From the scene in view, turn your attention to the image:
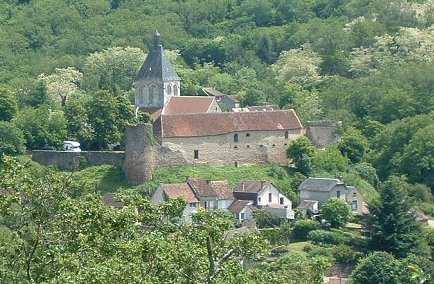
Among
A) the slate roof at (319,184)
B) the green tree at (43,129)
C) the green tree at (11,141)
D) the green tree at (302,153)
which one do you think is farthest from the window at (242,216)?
the green tree at (11,141)

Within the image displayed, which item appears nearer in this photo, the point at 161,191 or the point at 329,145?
the point at 161,191

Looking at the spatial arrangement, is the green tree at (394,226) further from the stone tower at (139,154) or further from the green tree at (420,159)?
the stone tower at (139,154)

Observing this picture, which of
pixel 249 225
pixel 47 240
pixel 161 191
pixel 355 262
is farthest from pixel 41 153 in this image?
pixel 47 240

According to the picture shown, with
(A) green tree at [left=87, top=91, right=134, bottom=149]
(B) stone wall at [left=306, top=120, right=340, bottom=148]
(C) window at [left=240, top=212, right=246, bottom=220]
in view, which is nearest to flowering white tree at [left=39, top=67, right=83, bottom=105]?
(A) green tree at [left=87, top=91, right=134, bottom=149]

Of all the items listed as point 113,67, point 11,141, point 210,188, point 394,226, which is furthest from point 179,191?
point 113,67

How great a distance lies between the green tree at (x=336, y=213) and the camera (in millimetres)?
42656

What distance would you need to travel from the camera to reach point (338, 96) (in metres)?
56.1

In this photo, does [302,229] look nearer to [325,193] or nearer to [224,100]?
[325,193]

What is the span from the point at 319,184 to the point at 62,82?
22993 millimetres

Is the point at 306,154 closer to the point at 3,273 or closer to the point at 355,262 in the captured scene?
the point at 355,262

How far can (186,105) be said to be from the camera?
1890 inches

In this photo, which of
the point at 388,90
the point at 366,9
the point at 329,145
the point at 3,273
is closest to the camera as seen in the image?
the point at 3,273

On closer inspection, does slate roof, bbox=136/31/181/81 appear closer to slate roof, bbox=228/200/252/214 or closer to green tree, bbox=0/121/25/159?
green tree, bbox=0/121/25/159

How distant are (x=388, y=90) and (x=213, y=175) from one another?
11937mm
